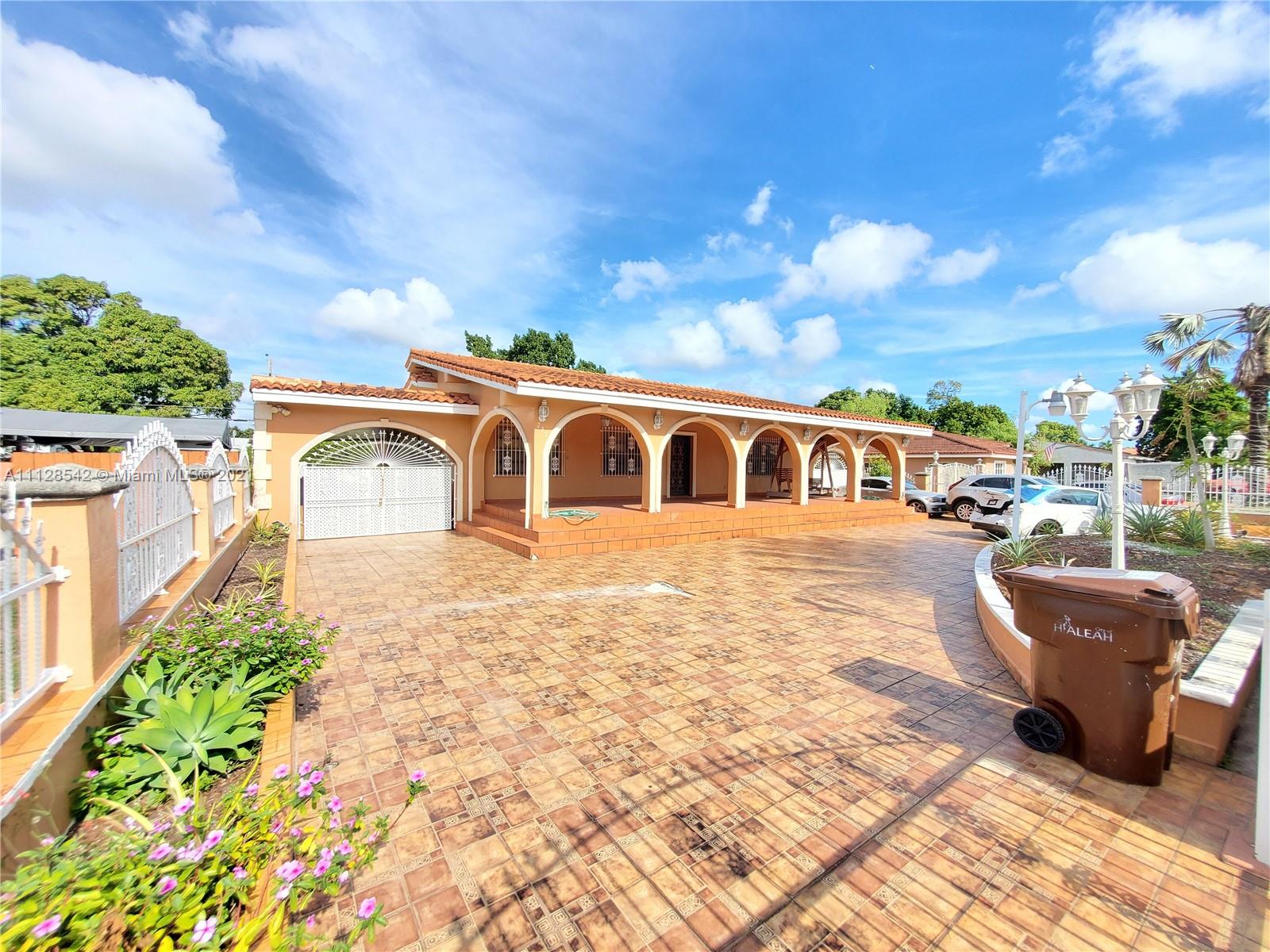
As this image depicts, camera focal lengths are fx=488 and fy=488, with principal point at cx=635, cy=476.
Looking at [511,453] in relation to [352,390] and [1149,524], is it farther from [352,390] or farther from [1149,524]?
[1149,524]

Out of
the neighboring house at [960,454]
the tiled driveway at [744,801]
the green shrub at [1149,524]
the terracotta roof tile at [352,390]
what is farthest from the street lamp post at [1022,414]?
the neighboring house at [960,454]

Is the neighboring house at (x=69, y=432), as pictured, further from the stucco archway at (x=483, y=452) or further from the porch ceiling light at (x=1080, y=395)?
the porch ceiling light at (x=1080, y=395)

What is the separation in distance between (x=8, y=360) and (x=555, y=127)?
3326 cm

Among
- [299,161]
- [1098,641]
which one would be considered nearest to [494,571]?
[1098,641]

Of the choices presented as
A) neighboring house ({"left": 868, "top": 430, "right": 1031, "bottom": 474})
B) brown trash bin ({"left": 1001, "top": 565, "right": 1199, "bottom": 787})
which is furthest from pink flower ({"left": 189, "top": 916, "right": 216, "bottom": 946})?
neighboring house ({"left": 868, "top": 430, "right": 1031, "bottom": 474})

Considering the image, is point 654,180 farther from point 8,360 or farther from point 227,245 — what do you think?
point 8,360

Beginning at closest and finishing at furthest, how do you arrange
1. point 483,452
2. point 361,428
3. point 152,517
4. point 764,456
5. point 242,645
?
point 242,645, point 152,517, point 361,428, point 483,452, point 764,456

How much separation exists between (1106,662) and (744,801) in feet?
7.91

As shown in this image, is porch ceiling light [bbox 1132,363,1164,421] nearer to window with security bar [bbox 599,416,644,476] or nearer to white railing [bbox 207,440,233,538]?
window with security bar [bbox 599,416,644,476]

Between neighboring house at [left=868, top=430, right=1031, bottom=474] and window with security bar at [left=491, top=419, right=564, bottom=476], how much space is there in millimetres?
23834

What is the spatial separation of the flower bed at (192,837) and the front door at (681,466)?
1401 centimetres

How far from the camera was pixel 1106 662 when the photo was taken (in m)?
3.02

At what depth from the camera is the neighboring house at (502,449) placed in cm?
1046

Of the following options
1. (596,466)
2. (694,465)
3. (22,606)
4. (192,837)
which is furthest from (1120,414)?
(694,465)
